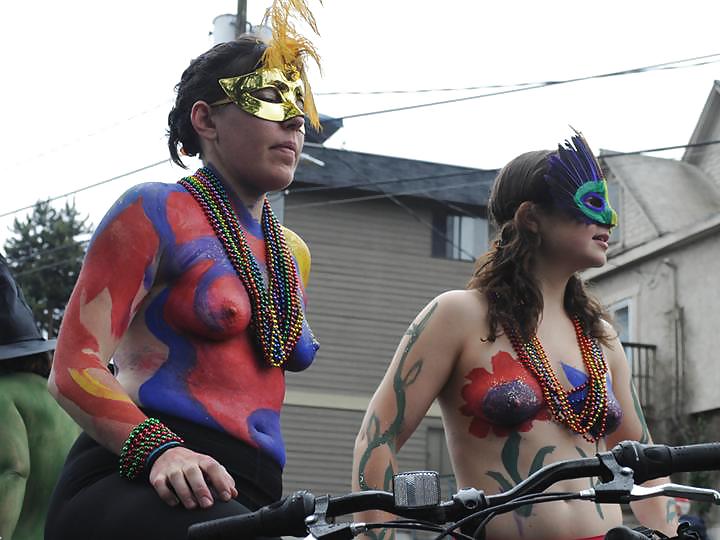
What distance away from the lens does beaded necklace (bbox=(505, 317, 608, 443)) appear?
414 cm

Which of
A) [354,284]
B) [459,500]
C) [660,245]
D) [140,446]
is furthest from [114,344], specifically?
[354,284]

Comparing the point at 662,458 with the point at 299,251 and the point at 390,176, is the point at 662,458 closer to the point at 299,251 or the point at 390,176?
the point at 299,251

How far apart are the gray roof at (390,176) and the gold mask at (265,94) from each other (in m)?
20.0

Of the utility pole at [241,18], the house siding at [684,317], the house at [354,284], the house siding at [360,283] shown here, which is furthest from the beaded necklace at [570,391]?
the house siding at [360,283]

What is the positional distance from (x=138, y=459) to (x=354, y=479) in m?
1.40

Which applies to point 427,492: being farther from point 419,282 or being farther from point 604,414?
point 419,282

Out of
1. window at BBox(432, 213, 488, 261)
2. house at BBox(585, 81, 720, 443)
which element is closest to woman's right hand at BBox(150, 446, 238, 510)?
house at BBox(585, 81, 720, 443)

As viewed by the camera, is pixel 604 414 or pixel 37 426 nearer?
pixel 604 414

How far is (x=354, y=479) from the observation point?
14.3 feet

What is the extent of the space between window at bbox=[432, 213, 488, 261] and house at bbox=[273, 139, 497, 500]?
0.09 feet

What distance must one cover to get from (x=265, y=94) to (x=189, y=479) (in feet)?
3.85

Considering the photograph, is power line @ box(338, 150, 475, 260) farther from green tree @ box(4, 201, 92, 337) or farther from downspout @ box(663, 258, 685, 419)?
green tree @ box(4, 201, 92, 337)

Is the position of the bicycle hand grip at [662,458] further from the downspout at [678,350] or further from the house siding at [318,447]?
the house siding at [318,447]

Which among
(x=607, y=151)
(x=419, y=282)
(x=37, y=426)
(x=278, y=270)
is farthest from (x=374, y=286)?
(x=278, y=270)
